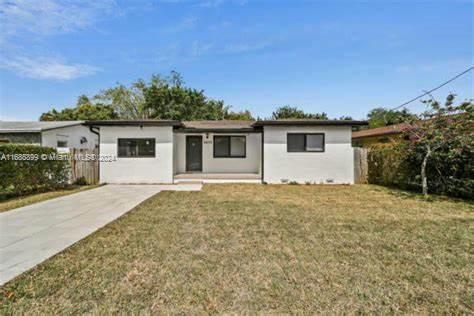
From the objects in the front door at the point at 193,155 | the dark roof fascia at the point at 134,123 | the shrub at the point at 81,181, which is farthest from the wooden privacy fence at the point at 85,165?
the front door at the point at 193,155

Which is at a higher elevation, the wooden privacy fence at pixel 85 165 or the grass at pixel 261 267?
the wooden privacy fence at pixel 85 165

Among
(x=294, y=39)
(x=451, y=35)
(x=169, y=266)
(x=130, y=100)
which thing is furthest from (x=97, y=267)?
(x=130, y=100)

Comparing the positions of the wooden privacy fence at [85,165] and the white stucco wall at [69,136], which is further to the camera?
the white stucco wall at [69,136]

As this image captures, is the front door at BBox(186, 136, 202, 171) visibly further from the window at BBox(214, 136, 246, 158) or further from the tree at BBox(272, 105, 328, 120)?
the tree at BBox(272, 105, 328, 120)

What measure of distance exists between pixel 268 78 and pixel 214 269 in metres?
16.1

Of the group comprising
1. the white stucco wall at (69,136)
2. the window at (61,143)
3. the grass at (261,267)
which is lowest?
the grass at (261,267)

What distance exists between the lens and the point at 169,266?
297cm

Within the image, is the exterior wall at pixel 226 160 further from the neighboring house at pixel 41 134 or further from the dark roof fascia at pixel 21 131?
the dark roof fascia at pixel 21 131

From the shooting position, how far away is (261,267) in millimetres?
2955

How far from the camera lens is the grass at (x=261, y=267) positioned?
2225 millimetres

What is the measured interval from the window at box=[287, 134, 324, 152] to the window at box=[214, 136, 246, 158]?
10.1ft

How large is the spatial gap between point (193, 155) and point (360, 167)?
8664 millimetres

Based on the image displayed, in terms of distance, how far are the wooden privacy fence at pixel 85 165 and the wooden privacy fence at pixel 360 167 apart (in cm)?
1204

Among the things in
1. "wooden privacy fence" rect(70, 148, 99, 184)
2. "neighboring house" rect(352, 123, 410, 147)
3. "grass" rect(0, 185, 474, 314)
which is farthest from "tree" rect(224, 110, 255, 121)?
"grass" rect(0, 185, 474, 314)
